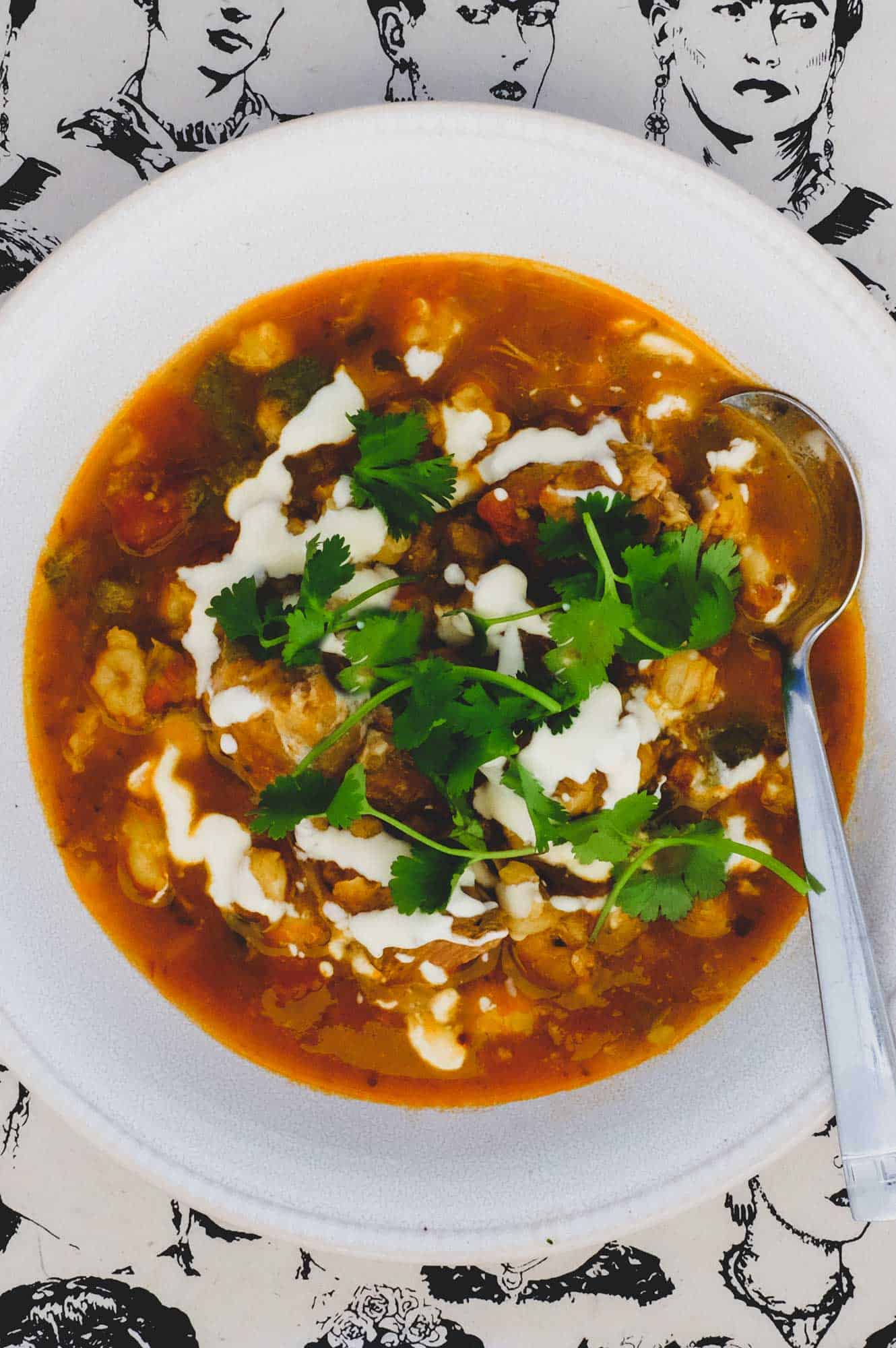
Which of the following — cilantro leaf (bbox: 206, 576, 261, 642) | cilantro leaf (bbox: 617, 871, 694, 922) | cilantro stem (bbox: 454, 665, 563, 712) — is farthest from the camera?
cilantro leaf (bbox: 617, 871, 694, 922)

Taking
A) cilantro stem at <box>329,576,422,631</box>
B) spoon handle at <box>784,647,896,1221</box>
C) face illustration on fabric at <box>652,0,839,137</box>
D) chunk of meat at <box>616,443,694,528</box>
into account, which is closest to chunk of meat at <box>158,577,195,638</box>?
cilantro stem at <box>329,576,422,631</box>

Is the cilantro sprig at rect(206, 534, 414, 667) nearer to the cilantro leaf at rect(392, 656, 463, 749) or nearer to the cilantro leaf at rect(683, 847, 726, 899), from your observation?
the cilantro leaf at rect(392, 656, 463, 749)

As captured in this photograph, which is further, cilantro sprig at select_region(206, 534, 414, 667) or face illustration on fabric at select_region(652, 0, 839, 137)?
face illustration on fabric at select_region(652, 0, 839, 137)

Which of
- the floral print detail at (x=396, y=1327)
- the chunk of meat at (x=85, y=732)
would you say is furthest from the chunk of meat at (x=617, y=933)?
the chunk of meat at (x=85, y=732)

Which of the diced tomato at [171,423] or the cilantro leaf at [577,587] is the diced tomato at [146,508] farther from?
the cilantro leaf at [577,587]

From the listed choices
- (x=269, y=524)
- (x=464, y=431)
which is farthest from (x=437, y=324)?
(x=269, y=524)

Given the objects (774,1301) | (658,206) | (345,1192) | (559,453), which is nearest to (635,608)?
(559,453)

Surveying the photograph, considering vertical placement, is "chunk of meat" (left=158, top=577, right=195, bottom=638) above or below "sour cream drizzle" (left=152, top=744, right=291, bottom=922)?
above

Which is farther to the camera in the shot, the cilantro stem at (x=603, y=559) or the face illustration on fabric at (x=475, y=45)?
the face illustration on fabric at (x=475, y=45)
